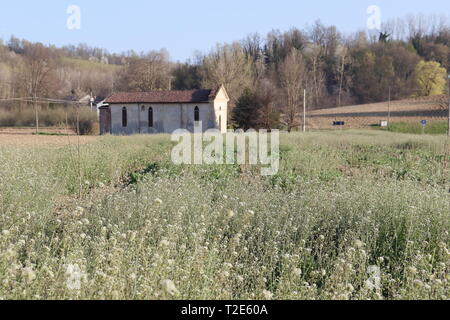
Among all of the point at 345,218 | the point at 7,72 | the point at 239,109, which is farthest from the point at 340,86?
the point at 345,218

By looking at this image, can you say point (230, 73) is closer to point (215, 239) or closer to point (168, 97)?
point (168, 97)

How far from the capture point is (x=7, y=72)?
7500 cm

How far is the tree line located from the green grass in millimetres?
8066

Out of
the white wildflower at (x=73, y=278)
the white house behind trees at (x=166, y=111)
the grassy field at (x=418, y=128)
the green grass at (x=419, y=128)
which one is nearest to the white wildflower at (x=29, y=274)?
the white wildflower at (x=73, y=278)

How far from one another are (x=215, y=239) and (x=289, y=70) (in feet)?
166

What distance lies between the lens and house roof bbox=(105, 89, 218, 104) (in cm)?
4191

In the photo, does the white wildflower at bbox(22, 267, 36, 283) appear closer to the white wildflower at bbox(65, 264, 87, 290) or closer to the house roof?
the white wildflower at bbox(65, 264, 87, 290)

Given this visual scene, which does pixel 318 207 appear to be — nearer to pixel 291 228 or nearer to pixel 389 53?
pixel 291 228

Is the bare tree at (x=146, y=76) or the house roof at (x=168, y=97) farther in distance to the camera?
the bare tree at (x=146, y=76)

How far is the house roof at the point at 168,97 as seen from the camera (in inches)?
1650

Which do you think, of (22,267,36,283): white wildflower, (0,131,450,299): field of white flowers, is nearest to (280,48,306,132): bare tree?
(0,131,450,299): field of white flowers

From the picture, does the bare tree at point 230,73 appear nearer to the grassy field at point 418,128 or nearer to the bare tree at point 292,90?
the bare tree at point 292,90

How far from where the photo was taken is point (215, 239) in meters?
5.38

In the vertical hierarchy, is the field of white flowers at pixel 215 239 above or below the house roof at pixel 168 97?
below
